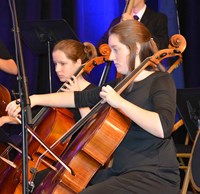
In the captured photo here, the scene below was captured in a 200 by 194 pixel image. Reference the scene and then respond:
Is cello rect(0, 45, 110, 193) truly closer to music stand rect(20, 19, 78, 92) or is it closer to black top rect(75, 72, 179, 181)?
black top rect(75, 72, 179, 181)

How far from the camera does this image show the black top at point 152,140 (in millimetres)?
1710

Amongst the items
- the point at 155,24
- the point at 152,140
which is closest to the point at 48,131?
the point at 152,140

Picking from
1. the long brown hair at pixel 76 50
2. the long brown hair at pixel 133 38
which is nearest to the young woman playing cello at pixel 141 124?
the long brown hair at pixel 133 38

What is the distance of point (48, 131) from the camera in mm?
2336

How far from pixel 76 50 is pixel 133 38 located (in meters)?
0.80

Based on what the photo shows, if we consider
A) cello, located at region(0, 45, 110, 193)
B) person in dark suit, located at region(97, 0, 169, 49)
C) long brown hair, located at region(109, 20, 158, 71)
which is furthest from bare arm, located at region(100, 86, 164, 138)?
person in dark suit, located at region(97, 0, 169, 49)

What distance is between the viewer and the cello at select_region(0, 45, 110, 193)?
2.18m

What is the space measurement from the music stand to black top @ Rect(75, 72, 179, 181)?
1224mm

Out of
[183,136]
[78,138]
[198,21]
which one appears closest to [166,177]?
[78,138]

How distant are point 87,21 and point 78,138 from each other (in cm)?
216

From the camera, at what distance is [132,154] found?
179 cm

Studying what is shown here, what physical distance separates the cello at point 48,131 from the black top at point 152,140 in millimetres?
414

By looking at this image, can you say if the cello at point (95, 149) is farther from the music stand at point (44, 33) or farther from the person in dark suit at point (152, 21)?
the person in dark suit at point (152, 21)

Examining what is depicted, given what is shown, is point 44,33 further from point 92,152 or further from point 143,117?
point 143,117
